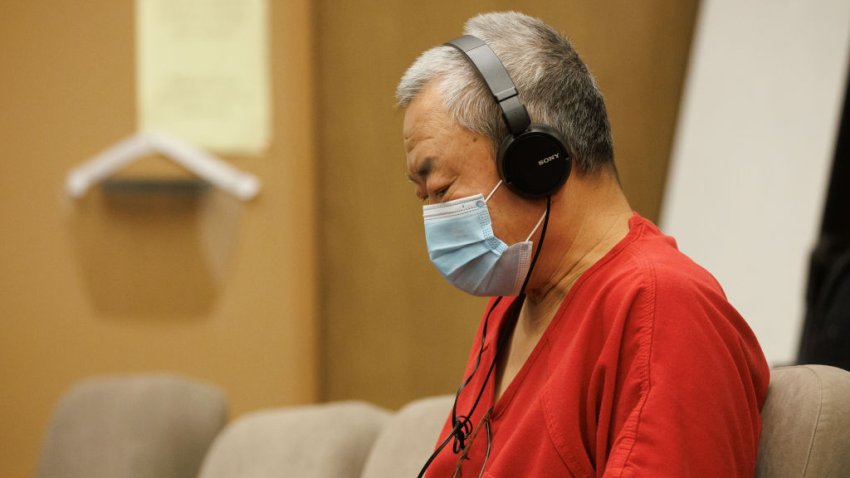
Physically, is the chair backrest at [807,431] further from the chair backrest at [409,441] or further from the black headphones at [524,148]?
the chair backrest at [409,441]

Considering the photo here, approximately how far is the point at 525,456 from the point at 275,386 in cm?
166

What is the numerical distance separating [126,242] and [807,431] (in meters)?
2.02

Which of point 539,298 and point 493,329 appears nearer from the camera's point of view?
point 539,298

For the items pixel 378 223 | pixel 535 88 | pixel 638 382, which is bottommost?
pixel 378 223

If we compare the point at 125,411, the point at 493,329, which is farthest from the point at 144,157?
the point at 493,329

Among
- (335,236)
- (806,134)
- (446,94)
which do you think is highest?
(446,94)

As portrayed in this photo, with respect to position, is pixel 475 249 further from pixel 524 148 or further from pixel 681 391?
pixel 681 391

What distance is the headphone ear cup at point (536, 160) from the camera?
1.07 meters

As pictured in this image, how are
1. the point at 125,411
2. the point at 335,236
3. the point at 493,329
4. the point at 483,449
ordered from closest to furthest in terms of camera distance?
the point at 483,449, the point at 493,329, the point at 125,411, the point at 335,236

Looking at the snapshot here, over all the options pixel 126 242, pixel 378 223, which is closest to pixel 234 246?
pixel 126 242

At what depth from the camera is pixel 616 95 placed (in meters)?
2.15

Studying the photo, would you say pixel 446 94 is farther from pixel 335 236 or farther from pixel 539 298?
pixel 335 236

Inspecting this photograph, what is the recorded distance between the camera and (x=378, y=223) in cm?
247

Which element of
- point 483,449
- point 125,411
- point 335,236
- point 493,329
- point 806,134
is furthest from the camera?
point 335,236
